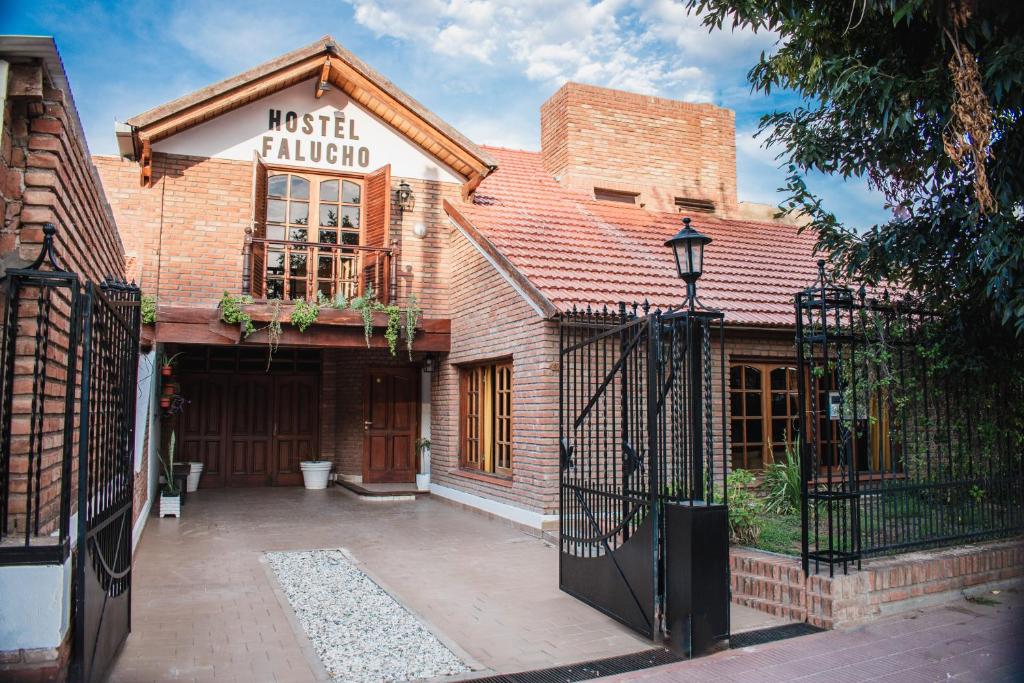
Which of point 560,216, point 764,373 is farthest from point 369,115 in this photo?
point 764,373

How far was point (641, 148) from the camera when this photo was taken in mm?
14984

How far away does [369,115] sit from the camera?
39.1 feet

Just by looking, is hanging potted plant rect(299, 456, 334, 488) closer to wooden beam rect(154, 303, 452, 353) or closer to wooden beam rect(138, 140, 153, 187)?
wooden beam rect(154, 303, 452, 353)

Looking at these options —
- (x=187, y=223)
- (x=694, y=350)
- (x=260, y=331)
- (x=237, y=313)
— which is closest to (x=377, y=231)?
(x=260, y=331)

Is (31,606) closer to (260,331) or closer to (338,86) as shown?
(260,331)

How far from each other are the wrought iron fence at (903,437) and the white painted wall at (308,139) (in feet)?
24.9

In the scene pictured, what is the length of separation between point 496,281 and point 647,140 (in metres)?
6.72

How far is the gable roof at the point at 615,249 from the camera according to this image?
947 centimetres

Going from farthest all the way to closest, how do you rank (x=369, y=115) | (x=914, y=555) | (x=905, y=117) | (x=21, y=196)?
(x=369, y=115)
(x=914, y=555)
(x=905, y=117)
(x=21, y=196)

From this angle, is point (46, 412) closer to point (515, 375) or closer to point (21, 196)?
point (21, 196)

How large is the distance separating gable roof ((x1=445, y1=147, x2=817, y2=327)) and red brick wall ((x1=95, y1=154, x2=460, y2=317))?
2199mm

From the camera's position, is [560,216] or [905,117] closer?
[905,117]

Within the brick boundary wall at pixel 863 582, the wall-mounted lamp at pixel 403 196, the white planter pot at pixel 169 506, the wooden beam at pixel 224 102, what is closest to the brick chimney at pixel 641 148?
the wall-mounted lamp at pixel 403 196

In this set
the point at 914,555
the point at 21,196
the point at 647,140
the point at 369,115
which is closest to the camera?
the point at 21,196
